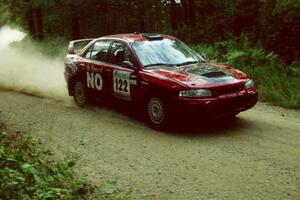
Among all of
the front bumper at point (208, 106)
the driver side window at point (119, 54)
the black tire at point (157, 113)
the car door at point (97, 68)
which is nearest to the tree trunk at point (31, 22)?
the car door at point (97, 68)

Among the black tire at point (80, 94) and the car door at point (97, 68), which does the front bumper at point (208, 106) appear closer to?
the car door at point (97, 68)

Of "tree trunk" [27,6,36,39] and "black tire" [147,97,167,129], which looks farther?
"tree trunk" [27,6,36,39]

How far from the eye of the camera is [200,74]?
9.12 m

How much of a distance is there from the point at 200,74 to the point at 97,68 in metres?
2.70

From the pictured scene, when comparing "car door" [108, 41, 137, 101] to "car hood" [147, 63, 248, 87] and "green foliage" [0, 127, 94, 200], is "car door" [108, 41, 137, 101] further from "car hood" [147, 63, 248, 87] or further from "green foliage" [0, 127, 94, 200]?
"green foliage" [0, 127, 94, 200]

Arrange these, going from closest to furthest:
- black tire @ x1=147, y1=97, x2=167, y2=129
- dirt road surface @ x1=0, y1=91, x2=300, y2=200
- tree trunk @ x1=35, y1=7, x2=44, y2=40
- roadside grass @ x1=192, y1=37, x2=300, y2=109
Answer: dirt road surface @ x1=0, y1=91, x2=300, y2=200, black tire @ x1=147, y1=97, x2=167, y2=129, roadside grass @ x1=192, y1=37, x2=300, y2=109, tree trunk @ x1=35, y1=7, x2=44, y2=40

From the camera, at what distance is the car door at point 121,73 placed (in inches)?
387

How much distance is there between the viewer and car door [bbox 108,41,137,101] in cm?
982

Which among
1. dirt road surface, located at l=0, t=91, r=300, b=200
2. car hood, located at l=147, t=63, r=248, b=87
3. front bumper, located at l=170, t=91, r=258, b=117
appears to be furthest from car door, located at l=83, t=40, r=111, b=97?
front bumper, located at l=170, t=91, r=258, b=117

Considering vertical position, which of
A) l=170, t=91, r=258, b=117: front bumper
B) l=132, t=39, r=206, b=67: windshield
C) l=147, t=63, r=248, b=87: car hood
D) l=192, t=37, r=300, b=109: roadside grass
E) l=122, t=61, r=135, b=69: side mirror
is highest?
l=132, t=39, r=206, b=67: windshield

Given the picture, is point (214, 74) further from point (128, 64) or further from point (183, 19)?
point (183, 19)

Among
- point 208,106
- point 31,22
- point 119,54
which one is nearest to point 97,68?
point 119,54

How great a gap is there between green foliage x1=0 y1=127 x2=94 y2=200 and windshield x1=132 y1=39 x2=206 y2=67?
371 cm

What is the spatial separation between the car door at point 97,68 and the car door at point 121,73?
203 millimetres
